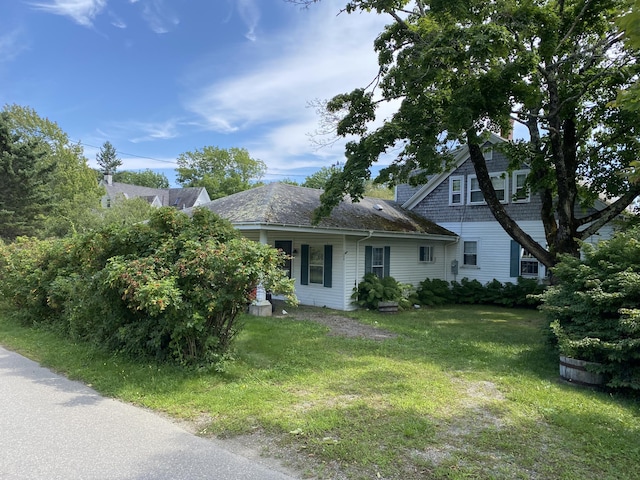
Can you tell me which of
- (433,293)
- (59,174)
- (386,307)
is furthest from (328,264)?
(59,174)

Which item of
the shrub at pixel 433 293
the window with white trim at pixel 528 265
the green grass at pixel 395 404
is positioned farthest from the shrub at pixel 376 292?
the window with white trim at pixel 528 265

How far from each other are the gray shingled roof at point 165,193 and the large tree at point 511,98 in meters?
38.8

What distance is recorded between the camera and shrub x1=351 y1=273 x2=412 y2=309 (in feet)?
40.5

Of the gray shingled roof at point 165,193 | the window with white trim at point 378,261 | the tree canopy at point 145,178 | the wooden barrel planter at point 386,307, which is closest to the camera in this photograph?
the wooden barrel planter at point 386,307

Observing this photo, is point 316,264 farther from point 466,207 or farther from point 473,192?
point 473,192

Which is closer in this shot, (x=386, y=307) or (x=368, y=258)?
(x=386, y=307)

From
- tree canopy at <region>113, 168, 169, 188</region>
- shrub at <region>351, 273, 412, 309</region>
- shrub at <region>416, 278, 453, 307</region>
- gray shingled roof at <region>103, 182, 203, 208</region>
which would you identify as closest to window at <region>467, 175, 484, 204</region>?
shrub at <region>416, 278, 453, 307</region>

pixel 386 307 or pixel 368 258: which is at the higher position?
pixel 368 258

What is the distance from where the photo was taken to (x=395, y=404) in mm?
4582

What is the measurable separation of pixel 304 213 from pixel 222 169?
45.5 m

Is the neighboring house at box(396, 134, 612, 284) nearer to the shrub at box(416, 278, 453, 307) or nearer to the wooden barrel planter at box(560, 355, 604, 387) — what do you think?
the shrub at box(416, 278, 453, 307)

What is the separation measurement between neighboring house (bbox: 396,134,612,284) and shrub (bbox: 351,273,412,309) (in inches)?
188

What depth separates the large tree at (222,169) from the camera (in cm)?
5331

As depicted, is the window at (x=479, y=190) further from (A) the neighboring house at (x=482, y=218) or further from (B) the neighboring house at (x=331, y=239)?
(B) the neighboring house at (x=331, y=239)
